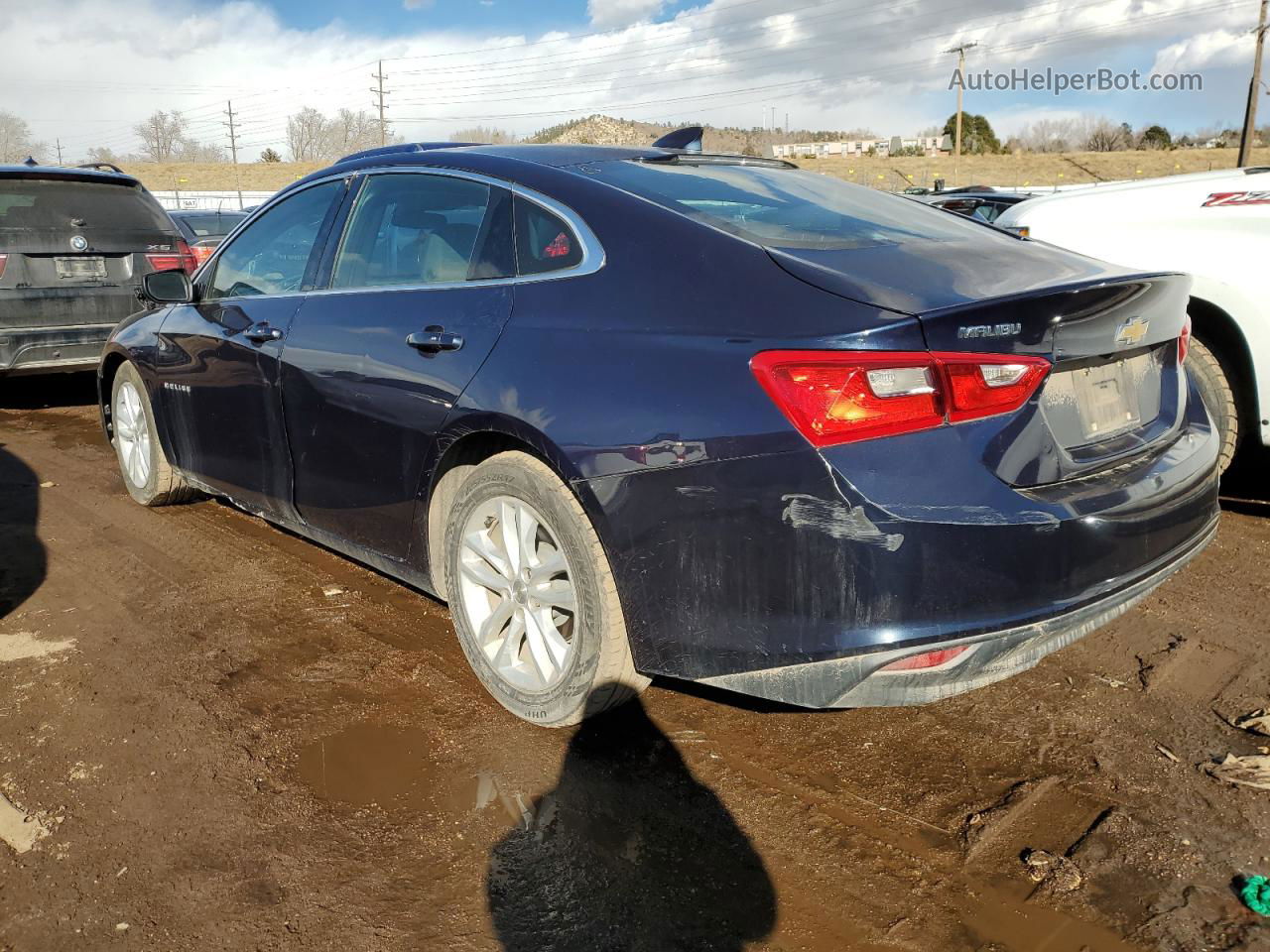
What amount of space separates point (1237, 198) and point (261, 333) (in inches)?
167

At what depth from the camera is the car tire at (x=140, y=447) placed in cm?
493

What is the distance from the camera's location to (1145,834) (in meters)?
2.33

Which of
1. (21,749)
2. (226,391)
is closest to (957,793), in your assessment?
(21,749)

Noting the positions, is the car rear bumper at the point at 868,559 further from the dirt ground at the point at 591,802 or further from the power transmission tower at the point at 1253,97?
the power transmission tower at the point at 1253,97

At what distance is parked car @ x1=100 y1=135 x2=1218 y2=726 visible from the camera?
7.07ft

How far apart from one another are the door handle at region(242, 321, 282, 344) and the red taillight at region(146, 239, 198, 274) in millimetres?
4203

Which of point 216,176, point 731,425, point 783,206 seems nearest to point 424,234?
point 783,206

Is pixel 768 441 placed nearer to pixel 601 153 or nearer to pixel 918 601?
pixel 918 601

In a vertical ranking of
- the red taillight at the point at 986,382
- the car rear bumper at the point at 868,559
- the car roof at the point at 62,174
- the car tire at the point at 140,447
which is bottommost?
the car tire at the point at 140,447

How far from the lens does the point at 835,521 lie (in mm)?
2141

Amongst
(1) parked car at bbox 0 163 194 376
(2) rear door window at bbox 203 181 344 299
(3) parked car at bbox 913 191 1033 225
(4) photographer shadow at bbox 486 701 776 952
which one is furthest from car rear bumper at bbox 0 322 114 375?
(3) parked car at bbox 913 191 1033 225

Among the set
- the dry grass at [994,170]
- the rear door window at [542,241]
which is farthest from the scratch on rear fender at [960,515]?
the dry grass at [994,170]

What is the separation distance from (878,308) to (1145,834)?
1.41 meters

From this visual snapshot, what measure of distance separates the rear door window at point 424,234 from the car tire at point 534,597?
2.24ft
